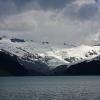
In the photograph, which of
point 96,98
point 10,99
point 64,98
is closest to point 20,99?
point 10,99

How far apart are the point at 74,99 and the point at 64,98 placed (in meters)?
5.26

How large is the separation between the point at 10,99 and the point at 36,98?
7258mm

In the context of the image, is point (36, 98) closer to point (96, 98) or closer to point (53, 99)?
point (53, 99)

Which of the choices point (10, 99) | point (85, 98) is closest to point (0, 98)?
point (10, 99)

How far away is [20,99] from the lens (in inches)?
4619

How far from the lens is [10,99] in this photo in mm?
117500

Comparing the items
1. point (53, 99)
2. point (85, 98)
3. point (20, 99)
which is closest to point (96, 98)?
point (85, 98)

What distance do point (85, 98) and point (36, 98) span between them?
13596 mm

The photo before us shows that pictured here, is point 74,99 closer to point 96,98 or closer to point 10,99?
point 96,98

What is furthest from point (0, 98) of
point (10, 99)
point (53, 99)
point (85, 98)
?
point (85, 98)

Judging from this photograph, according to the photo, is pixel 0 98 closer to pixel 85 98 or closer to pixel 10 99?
pixel 10 99

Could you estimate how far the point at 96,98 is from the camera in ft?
379

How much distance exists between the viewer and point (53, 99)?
116 metres

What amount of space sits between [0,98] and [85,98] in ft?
78.0
